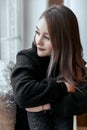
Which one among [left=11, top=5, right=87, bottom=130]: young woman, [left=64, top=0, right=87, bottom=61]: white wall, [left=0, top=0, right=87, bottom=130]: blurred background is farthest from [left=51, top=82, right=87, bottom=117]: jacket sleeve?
[left=0, top=0, right=87, bottom=130]: blurred background

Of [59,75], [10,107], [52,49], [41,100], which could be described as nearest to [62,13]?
[52,49]

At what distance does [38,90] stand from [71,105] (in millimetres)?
161

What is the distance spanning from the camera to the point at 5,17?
2191 millimetres

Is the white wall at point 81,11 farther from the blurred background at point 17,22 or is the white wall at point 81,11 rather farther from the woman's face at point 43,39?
the woman's face at point 43,39

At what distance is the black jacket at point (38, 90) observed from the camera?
1122mm

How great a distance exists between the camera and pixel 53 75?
1258mm

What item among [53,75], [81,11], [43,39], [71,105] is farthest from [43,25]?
[81,11]

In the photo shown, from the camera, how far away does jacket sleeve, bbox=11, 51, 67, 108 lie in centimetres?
112

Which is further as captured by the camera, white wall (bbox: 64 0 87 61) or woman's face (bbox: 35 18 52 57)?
white wall (bbox: 64 0 87 61)

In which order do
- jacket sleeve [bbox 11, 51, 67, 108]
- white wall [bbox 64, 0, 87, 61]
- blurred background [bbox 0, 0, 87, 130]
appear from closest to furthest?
jacket sleeve [bbox 11, 51, 67, 108] < white wall [bbox 64, 0, 87, 61] < blurred background [bbox 0, 0, 87, 130]

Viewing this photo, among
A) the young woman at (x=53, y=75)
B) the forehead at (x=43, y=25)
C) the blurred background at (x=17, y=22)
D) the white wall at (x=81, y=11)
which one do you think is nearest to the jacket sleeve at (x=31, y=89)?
the young woman at (x=53, y=75)

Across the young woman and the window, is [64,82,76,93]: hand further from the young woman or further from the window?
the window

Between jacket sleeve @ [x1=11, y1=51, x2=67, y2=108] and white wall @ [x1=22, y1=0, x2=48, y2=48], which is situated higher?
white wall @ [x1=22, y1=0, x2=48, y2=48]

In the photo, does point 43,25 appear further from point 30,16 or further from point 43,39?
point 30,16
